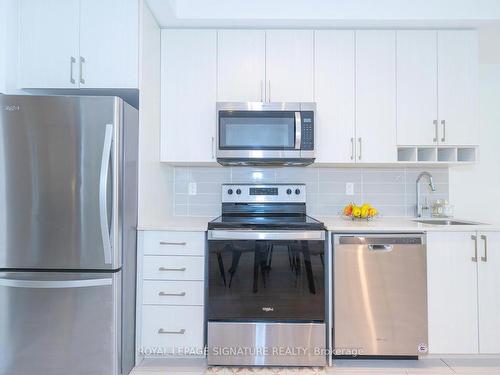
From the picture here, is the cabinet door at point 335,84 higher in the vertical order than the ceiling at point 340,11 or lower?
lower

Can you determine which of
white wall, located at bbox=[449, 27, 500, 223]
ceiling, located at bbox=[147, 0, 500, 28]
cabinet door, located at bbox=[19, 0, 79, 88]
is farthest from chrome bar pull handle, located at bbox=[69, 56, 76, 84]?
white wall, located at bbox=[449, 27, 500, 223]

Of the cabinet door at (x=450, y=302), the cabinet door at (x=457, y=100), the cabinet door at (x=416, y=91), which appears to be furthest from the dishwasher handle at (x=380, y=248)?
the cabinet door at (x=457, y=100)

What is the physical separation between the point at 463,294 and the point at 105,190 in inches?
86.2

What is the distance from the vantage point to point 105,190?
5.07 feet

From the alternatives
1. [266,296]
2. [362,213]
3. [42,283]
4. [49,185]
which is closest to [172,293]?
→ [266,296]

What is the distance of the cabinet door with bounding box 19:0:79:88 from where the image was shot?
5.94 feet

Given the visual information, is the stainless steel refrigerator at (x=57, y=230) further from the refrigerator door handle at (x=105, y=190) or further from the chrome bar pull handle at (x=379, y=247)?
the chrome bar pull handle at (x=379, y=247)

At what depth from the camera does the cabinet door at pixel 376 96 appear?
2.14 meters

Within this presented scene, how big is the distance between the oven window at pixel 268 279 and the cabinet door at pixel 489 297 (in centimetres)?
99

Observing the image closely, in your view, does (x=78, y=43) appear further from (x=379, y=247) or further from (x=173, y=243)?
(x=379, y=247)

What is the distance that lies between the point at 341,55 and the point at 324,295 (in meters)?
1.66

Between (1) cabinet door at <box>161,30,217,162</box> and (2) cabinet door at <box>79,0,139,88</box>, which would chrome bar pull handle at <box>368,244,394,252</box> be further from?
(2) cabinet door at <box>79,0,139,88</box>

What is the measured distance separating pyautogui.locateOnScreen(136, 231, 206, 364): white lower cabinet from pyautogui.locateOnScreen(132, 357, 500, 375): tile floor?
0.29 ft

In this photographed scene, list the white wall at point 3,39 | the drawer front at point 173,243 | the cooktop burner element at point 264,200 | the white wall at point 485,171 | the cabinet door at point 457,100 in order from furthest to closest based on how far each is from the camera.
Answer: the white wall at point 485,171, the cooktop burner element at point 264,200, the cabinet door at point 457,100, the drawer front at point 173,243, the white wall at point 3,39
